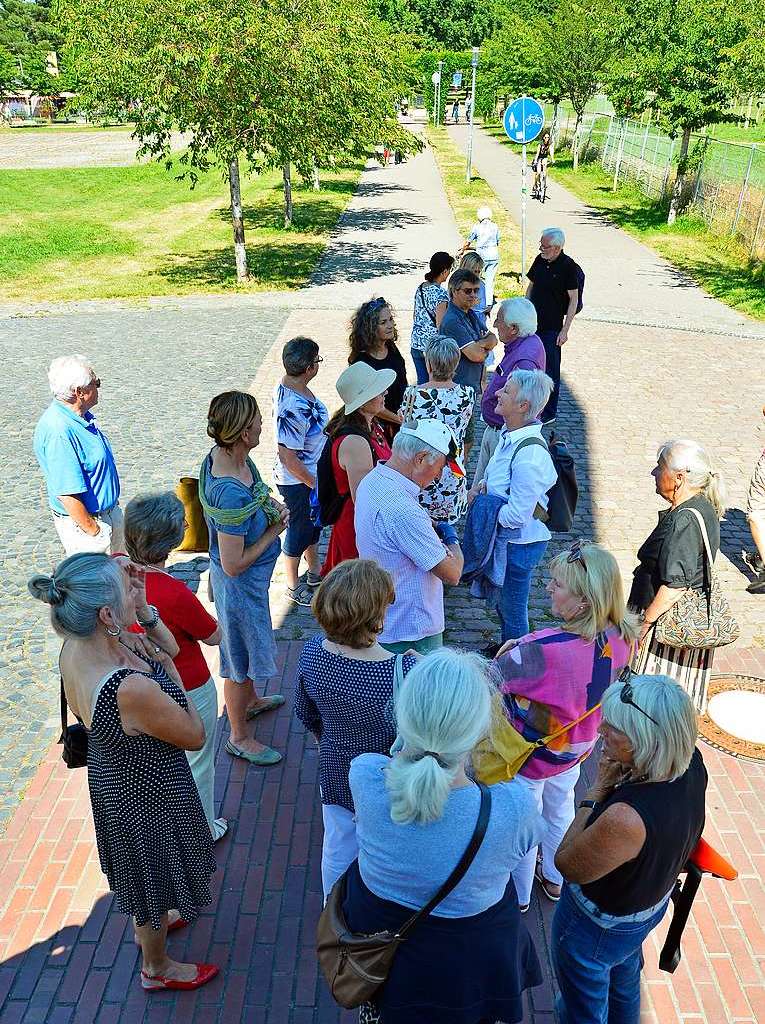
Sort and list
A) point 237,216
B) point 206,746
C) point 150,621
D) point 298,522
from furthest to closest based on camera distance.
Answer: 1. point 237,216
2. point 298,522
3. point 206,746
4. point 150,621

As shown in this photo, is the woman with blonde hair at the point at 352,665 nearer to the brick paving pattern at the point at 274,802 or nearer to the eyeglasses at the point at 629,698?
the eyeglasses at the point at 629,698

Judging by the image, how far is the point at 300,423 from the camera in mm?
5477

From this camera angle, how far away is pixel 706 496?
13.5 feet

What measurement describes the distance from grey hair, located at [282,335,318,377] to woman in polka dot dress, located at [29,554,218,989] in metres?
2.23

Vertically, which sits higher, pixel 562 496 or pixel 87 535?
pixel 562 496

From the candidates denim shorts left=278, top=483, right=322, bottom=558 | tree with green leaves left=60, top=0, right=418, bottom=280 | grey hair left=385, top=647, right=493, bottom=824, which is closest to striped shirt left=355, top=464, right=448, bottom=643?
grey hair left=385, top=647, right=493, bottom=824

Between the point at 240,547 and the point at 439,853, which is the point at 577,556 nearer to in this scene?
the point at 439,853

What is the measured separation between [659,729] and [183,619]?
203 cm

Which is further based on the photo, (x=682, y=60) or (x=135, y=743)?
(x=682, y=60)

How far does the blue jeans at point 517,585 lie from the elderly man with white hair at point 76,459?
247 centimetres

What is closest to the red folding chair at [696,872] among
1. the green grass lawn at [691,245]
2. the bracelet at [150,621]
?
the bracelet at [150,621]

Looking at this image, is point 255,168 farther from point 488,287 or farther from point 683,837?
point 683,837

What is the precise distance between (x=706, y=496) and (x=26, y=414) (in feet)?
27.8

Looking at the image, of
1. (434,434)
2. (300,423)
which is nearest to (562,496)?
(300,423)
